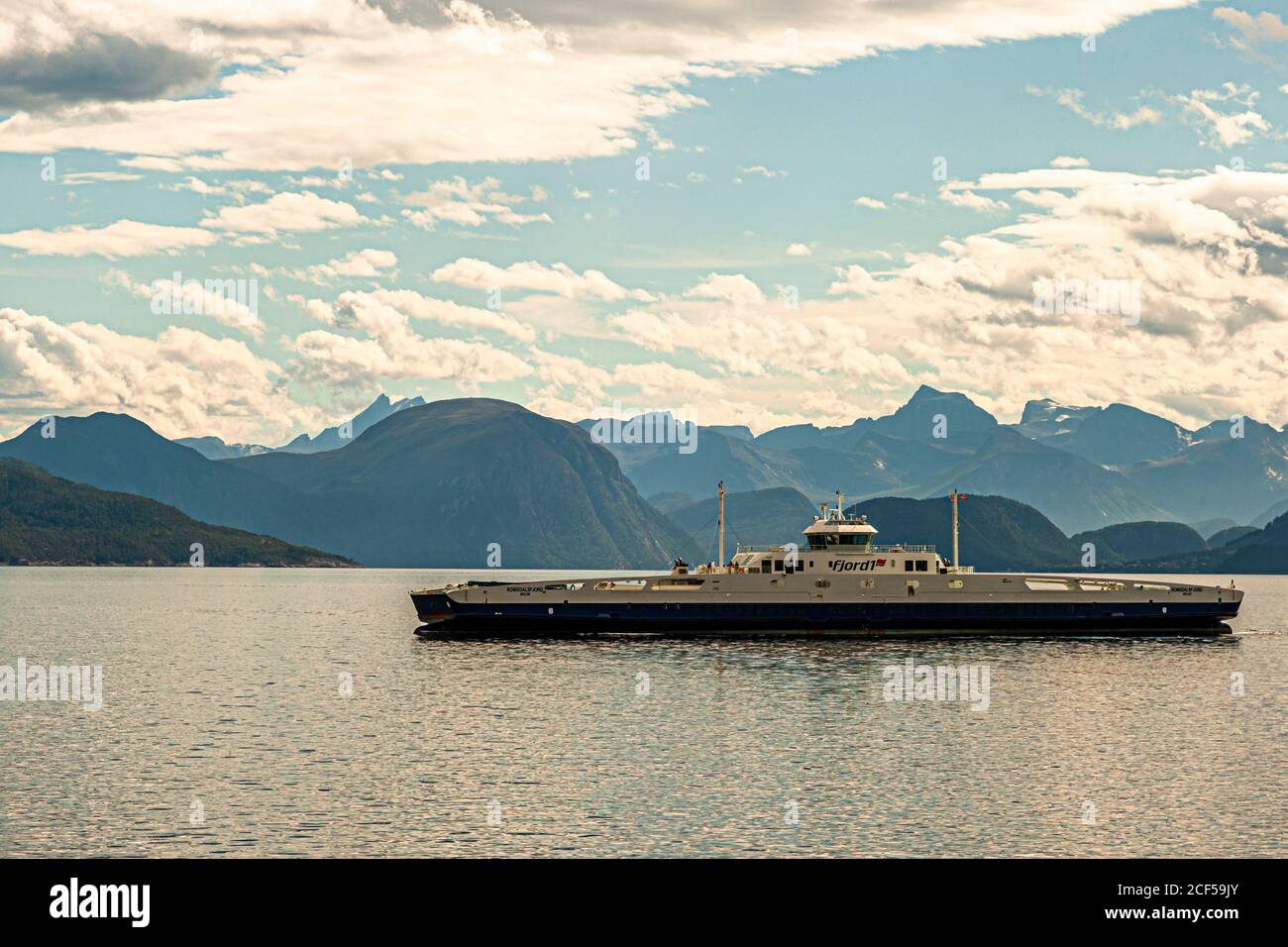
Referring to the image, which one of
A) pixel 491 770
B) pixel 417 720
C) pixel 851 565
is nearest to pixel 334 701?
pixel 417 720

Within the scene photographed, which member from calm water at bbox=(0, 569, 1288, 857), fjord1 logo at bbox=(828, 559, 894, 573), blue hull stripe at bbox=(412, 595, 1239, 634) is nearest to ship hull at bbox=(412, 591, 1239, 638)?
blue hull stripe at bbox=(412, 595, 1239, 634)

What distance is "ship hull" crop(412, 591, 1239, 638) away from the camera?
136 meters

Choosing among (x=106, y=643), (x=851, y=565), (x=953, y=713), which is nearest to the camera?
(x=953, y=713)

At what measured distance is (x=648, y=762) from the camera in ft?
211

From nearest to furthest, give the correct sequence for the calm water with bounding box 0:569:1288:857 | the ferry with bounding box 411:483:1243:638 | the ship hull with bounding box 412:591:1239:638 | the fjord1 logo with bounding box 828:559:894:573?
the calm water with bounding box 0:569:1288:857, the ship hull with bounding box 412:591:1239:638, the ferry with bounding box 411:483:1243:638, the fjord1 logo with bounding box 828:559:894:573

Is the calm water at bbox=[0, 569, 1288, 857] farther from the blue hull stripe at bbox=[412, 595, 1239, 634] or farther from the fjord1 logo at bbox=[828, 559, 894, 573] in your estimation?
the fjord1 logo at bbox=[828, 559, 894, 573]

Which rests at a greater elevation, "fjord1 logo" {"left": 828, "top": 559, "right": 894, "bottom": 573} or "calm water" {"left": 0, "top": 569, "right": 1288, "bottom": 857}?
"fjord1 logo" {"left": 828, "top": 559, "right": 894, "bottom": 573}

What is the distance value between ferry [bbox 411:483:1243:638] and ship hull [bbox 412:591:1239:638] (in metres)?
0.11

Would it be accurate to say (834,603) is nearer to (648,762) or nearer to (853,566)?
(853,566)

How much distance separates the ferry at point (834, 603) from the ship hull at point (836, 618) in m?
0.11

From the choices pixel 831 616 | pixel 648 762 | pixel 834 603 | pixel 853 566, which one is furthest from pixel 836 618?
pixel 648 762
